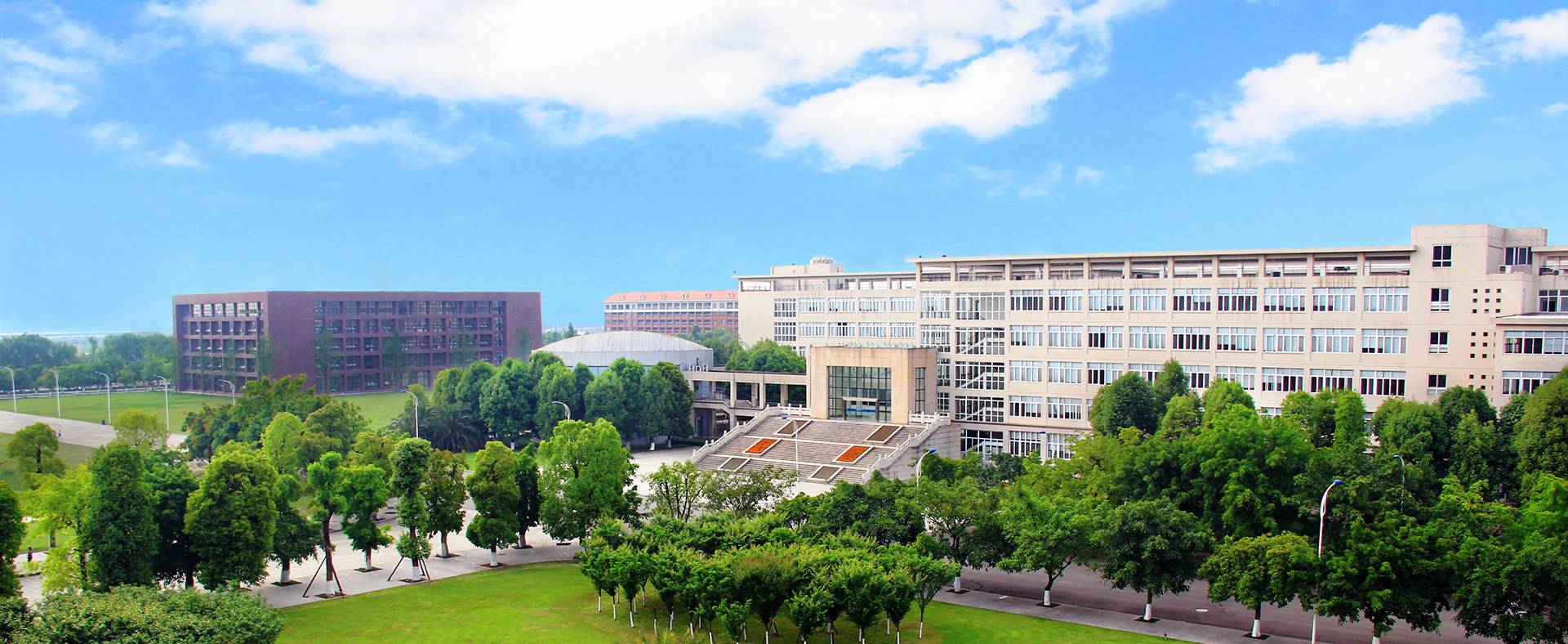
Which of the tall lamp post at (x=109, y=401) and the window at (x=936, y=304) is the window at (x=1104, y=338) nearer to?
the window at (x=936, y=304)

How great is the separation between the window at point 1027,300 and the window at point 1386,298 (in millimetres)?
14674

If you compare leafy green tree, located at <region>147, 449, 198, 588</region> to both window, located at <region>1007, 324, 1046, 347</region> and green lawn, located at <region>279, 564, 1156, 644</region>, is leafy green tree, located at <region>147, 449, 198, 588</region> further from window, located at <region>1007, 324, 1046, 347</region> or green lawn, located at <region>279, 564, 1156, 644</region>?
window, located at <region>1007, 324, 1046, 347</region>

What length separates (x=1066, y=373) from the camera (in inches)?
2110

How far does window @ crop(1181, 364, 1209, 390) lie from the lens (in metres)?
50.3

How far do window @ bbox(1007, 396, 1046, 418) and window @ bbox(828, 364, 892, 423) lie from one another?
6.41 meters

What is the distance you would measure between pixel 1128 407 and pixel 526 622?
94.5 feet

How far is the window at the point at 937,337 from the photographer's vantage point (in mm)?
57438

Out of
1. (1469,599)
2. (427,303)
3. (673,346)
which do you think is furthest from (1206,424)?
(427,303)

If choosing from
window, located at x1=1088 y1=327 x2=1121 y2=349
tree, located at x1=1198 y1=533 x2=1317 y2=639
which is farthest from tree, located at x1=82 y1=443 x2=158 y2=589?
window, located at x1=1088 y1=327 x2=1121 y2=349

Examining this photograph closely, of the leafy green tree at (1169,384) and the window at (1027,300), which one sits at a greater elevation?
the window at (1027,300)

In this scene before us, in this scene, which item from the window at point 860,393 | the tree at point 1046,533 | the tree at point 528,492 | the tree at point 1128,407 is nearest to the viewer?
the tree at point 1046,533

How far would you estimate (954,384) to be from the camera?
187 feet

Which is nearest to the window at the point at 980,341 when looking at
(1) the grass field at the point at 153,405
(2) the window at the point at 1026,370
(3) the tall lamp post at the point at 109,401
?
(2) the window at the point at 1026,370

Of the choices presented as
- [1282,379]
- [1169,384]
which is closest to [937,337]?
[1169,384]
